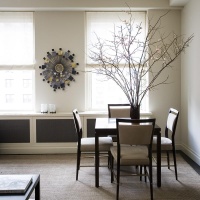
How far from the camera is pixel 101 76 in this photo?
5.18 metres

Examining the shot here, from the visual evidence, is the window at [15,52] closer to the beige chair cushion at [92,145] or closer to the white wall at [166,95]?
the beige chair cushion at [92,145]

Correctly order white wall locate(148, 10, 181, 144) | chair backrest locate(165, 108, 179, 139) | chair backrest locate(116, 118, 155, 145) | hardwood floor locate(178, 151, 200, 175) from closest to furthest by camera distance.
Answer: chair backrest locate(116, 118, 155, 145) < chair backrest locate(165, 108, 179, 139) < hardwood floor locate(178, 151, 200, 175) < white wall locate(148, 10, 181, 144)

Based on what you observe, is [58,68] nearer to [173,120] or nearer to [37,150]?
[37,150]

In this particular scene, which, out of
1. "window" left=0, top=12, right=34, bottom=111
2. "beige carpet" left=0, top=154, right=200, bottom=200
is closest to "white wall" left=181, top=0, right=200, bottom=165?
"beige carpet" left=0, top=154, right=200, bottom=200

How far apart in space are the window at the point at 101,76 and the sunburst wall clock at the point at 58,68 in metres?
0.35

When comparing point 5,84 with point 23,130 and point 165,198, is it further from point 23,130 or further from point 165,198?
point 165,198

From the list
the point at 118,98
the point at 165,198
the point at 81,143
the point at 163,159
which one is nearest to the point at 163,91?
the point at 118,98

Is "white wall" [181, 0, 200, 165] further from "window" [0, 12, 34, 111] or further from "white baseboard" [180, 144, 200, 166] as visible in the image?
"window" [0, 12, 34, 111]

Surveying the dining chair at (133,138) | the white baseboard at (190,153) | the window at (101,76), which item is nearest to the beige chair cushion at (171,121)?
the dining chair at (133,138)

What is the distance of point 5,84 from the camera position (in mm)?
5148

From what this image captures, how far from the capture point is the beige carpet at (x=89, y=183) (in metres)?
3.10

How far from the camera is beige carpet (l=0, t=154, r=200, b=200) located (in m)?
3.10

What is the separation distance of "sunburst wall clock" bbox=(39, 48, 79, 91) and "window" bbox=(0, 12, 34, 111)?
31 cm

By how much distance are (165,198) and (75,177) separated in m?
1.27
